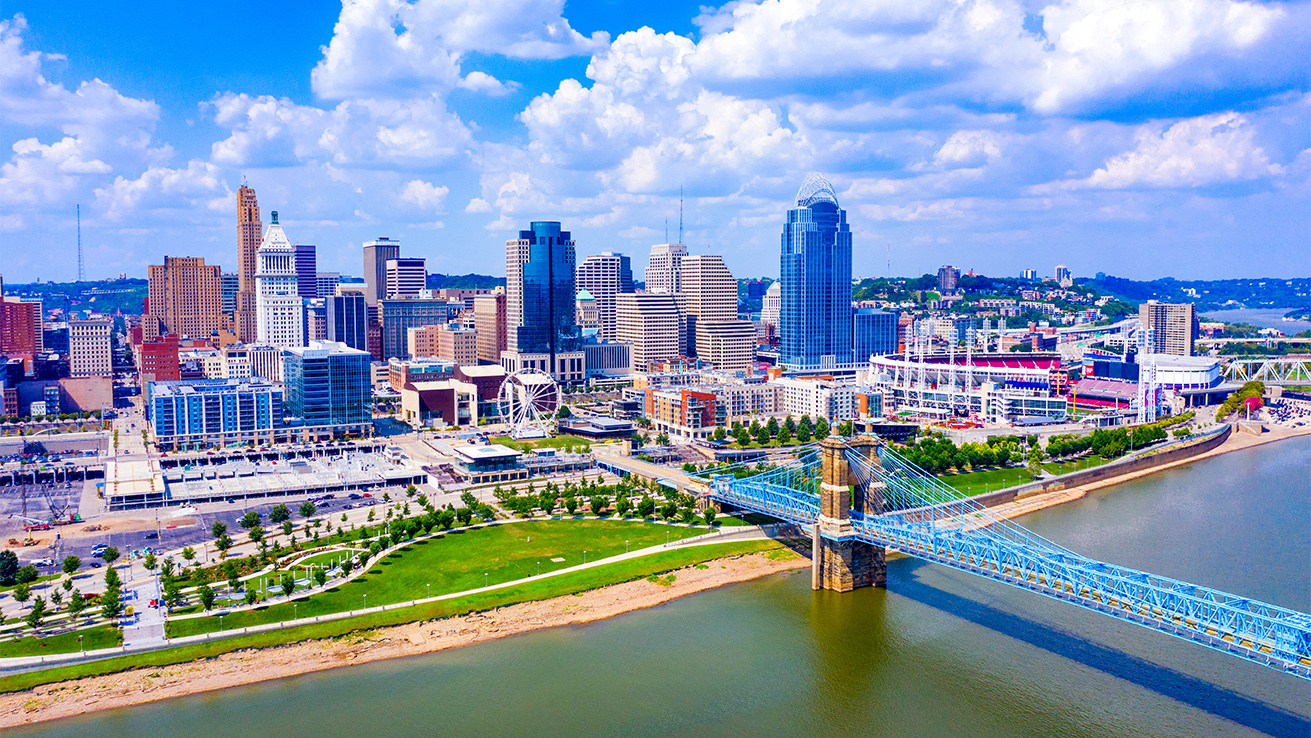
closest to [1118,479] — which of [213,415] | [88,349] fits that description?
[213,415]

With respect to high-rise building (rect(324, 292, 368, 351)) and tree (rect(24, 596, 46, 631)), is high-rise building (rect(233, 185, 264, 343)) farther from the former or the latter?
tree (rect(24, 596, 46, 631))

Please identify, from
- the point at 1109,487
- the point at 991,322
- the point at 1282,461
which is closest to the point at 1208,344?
the point at 991,322

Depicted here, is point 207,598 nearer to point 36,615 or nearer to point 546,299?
point 36,615

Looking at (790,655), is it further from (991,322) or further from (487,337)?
(991,322)

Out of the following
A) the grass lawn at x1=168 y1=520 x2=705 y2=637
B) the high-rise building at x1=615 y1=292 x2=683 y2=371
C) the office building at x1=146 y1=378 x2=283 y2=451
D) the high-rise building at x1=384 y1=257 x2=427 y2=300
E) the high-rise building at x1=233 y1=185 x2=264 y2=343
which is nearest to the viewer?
the grass lawn at x1=168 y1=520 x2=705 y2=637

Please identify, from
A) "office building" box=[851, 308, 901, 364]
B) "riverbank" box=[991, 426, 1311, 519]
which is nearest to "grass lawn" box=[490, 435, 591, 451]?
"riverbank" box=[991, 426, 1311, 519]

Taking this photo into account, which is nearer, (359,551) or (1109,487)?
(359,551)
